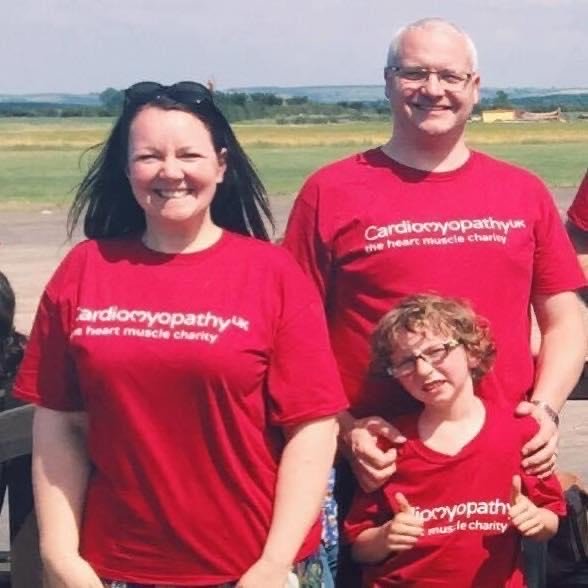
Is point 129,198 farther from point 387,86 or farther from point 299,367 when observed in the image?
point 387,86

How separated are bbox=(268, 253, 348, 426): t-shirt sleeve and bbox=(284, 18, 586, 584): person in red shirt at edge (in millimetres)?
503

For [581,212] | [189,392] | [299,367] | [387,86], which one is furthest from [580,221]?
[189,392]

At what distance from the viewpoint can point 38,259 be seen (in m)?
19.9

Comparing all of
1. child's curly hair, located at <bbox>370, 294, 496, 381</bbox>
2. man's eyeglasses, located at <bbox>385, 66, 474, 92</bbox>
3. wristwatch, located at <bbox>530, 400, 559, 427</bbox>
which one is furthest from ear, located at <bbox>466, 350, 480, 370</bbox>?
man's eyeglasses, located at <bbox>385, 66, 474, 92</bbox>

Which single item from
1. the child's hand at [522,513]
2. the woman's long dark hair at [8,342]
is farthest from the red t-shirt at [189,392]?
the woman's long dark hair at [8,342]

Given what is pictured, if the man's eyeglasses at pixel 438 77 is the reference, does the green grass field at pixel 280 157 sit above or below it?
below

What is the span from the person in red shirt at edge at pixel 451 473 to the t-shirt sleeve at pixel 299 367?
409 mm

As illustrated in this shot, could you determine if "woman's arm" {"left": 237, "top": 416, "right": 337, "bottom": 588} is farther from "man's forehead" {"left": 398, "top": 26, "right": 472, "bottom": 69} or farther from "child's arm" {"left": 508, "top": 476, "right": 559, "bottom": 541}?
A: "man's forehead" {"left": 398, "top": 26, "right": 472, "bottom": 69}

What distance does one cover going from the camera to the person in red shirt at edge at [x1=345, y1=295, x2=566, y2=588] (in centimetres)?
361

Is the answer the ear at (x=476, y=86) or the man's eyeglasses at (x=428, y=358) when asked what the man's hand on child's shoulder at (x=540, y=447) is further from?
the ear at (x=476, y=86)

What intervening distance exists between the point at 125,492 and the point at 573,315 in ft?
4.38

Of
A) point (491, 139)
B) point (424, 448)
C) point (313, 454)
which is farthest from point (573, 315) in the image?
point (491, 139)

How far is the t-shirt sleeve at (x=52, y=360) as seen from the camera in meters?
3.28

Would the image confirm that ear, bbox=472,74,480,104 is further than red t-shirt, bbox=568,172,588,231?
No
